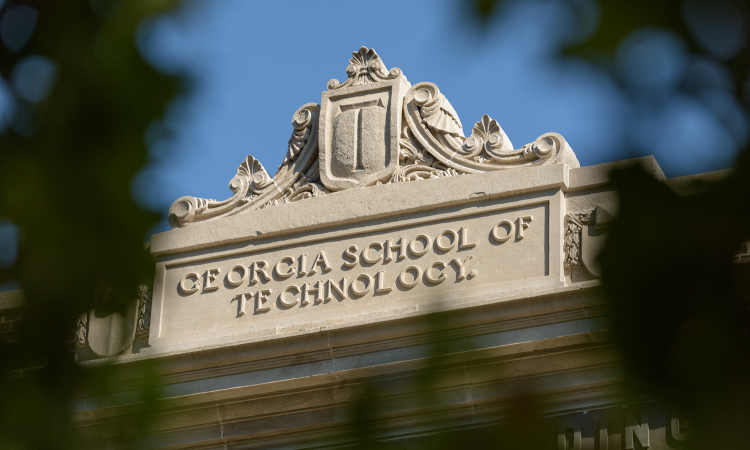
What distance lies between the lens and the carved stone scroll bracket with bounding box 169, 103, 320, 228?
36.9ft

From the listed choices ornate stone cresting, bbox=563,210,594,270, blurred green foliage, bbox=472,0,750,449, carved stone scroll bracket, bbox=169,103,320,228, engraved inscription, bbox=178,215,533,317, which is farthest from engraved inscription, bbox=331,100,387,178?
blurred green foliage, bbox=472,0,750,449

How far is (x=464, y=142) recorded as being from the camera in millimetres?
10781

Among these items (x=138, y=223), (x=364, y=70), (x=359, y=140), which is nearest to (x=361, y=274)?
(x=359, y=140)

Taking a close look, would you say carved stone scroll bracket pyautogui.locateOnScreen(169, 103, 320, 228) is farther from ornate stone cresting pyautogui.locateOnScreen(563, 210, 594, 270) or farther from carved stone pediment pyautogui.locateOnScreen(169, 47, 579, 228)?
ornate stone cresting pyautogui.locateOnScreen(563, 210, 594, 270)

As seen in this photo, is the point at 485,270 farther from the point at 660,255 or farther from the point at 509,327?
the point at 660,255

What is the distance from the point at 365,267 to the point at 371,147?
1092 mm

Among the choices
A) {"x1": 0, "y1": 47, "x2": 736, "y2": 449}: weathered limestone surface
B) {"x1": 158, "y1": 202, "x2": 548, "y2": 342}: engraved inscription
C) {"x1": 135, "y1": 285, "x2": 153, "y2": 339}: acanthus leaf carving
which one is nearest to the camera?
{"x1": 0, "y1": 47, "x2": 736, "y2": 449}: weathered limestone surface

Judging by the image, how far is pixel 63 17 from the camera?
3.32 meters

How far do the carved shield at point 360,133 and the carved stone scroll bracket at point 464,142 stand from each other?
16 centimetres

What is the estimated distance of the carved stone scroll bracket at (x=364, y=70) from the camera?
11.2m

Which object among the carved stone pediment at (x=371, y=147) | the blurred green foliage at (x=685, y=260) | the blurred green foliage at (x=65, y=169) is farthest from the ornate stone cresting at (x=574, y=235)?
the blurred green foliage at (x=65, y=169)

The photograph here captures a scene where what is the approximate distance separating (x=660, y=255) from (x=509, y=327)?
6350 mm

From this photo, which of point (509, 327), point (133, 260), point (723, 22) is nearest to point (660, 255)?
point (723, 22)

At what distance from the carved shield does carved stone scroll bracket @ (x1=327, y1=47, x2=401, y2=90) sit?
2.3 inches
